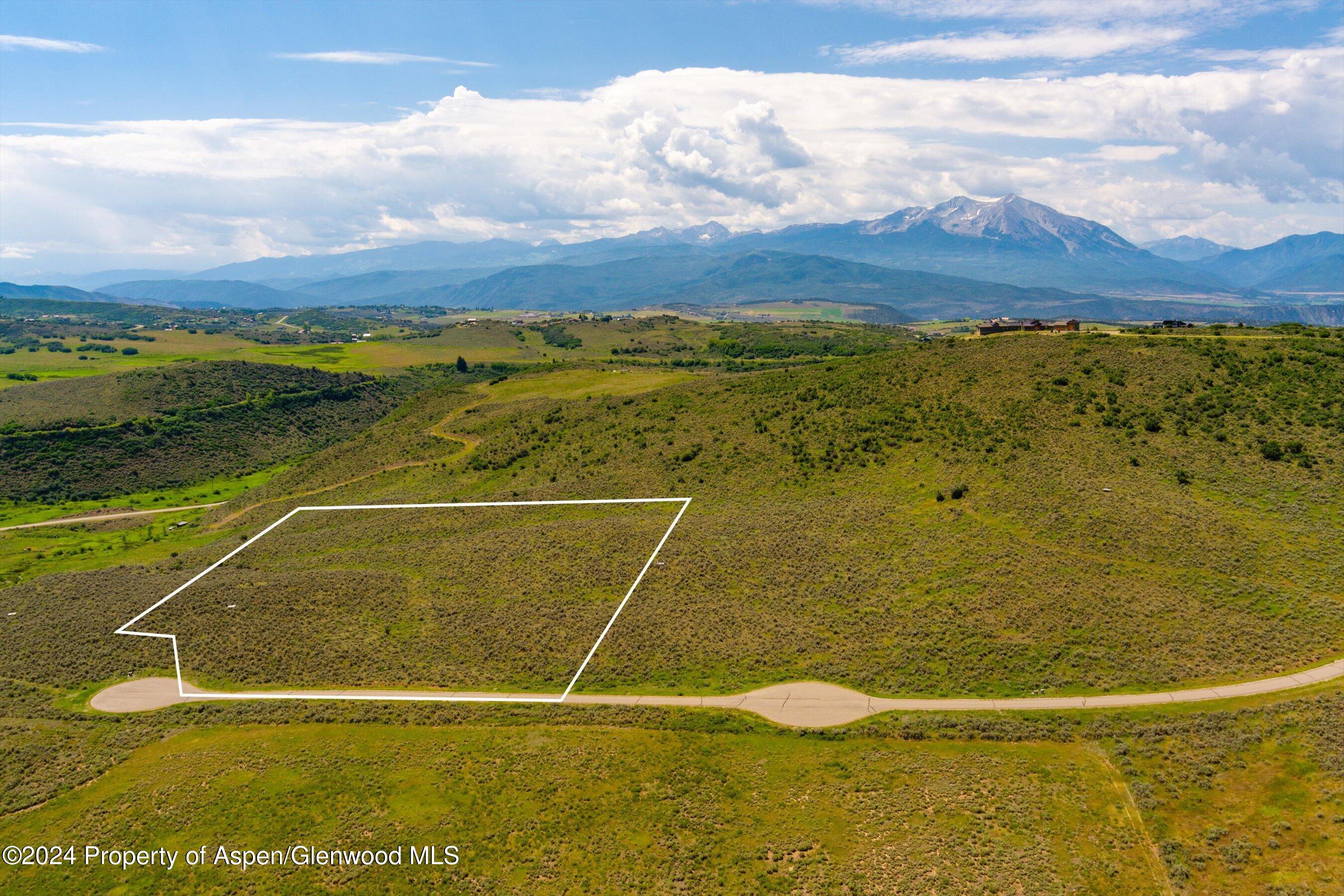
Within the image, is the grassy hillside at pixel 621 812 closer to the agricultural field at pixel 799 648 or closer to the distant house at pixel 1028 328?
the agricultural field at pixel 799 648

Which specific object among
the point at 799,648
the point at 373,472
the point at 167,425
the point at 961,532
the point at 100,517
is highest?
the point at 167,425

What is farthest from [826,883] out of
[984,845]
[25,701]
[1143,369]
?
[1143,369]

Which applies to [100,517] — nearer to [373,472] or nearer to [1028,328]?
[373,472]

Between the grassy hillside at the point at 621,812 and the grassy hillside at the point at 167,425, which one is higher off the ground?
the grassy hillside at the point at 167,425

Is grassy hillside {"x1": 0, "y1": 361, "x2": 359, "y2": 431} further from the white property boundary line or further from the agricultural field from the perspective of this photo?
the white property boundary line

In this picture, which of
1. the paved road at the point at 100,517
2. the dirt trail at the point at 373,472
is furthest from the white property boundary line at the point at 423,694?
the paved road at the point at 100,517

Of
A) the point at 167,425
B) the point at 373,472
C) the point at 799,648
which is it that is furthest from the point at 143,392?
the point at 799,648

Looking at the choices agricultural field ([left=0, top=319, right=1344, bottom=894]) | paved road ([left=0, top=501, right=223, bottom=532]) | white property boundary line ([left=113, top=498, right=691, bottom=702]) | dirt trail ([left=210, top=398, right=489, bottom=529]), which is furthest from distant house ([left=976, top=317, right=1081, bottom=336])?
paved road ([left=0, top=501, right=223, bottom=532])
